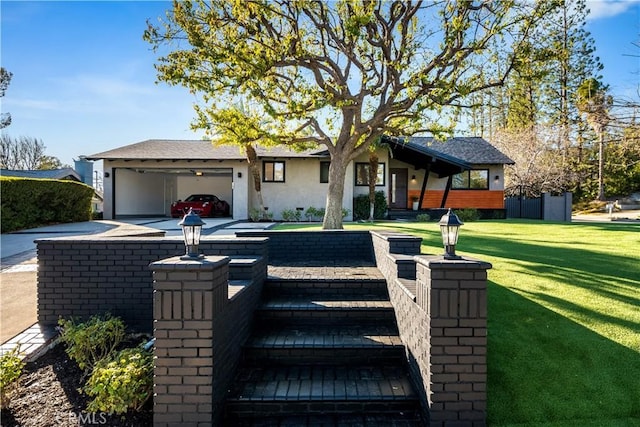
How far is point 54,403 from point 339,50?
32.5 feet

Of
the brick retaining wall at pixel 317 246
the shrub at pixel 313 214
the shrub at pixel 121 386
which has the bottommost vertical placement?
the shrub at pixel 121 386

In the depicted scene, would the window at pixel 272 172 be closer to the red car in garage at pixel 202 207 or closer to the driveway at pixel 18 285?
the red car in garage at pixel 202 207

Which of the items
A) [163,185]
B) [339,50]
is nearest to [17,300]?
[339,50]

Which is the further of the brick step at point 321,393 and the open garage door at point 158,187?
the open garage door at point 158,187

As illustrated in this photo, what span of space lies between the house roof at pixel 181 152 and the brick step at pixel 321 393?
14280 mm

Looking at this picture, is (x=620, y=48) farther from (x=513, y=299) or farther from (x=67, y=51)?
(x=67, y=51)

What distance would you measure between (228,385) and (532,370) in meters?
2.59

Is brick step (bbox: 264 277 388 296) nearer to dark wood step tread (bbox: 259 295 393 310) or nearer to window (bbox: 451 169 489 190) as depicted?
dark wood step tread (bbox: 259 295 393 310)

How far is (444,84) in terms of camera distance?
902 centimetres

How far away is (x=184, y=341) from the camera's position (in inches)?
102

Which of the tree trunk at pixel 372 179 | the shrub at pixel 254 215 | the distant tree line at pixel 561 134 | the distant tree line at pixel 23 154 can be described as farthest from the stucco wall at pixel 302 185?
the distant tree line at pixel 23 154

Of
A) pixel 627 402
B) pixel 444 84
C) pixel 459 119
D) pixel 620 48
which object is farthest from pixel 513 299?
pixel 620 48

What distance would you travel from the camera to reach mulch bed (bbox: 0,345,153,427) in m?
2.75

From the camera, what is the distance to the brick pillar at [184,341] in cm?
256
